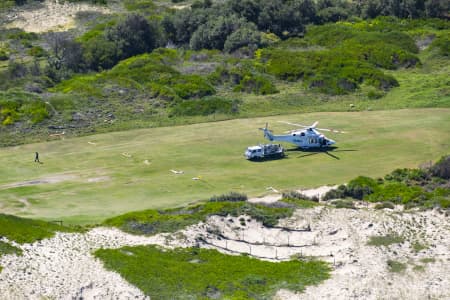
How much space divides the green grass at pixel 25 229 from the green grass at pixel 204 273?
10.00 feet

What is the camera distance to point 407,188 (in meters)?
46.1

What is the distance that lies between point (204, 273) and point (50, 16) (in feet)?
261

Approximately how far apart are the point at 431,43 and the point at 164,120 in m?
36.4

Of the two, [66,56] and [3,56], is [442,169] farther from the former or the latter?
[3,56]

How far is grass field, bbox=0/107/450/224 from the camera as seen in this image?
48000 millimetres

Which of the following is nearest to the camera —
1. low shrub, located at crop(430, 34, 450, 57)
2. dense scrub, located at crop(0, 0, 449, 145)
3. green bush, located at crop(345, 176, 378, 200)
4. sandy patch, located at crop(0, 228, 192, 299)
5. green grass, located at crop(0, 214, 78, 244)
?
sandy patch, located at crop(0, 228, 192, 299)

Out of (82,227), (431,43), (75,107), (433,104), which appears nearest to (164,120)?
(75,107)

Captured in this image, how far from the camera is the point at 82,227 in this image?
40.9 metres

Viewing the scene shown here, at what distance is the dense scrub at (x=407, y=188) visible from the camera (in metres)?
44.1

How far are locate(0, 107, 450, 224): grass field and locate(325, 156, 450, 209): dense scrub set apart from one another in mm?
2705

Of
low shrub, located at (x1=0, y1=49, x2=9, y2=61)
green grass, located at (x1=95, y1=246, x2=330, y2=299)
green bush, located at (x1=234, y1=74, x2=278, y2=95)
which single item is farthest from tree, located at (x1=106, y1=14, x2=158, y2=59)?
green grass, located at (x1=95, y1=246, x2=330, y2=299)

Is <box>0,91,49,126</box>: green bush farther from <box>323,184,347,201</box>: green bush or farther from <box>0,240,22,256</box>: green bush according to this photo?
<box>0,240,22,256</box>: green bush

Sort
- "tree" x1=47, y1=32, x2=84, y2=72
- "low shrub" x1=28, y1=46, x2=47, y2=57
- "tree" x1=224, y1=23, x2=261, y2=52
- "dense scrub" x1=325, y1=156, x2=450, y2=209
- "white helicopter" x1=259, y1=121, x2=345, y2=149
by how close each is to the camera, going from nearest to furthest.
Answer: "dense scrub" x1=325, y1=156, x2=450, y2=209 → "white helicopter" x1=259, y1=121, x2=345, y2=149 → "tree" x1=47, y1=32, x2=84, y2=72 → "tree" x1=224, y1=23, x2=261, y2=52 → "low shrub" x1=28, y1=46, x2=47, y2=57

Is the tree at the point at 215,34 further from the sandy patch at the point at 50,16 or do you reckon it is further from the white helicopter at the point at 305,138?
the white helicopter at the point at 305,138
